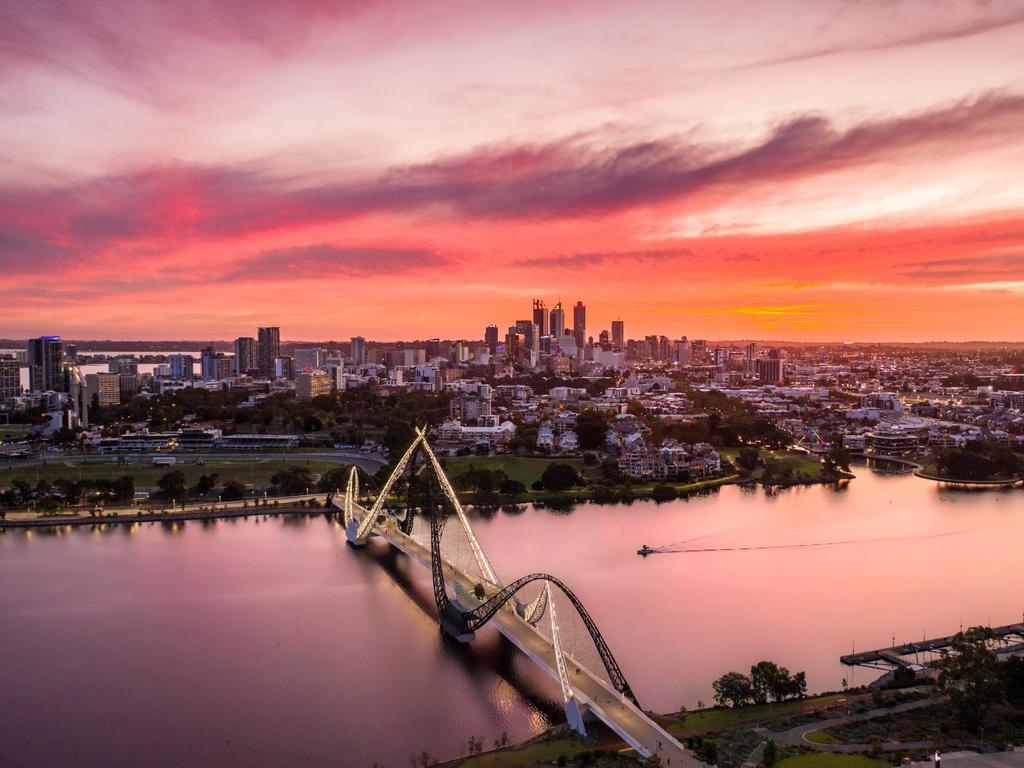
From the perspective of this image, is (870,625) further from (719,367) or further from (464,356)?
(464,356)

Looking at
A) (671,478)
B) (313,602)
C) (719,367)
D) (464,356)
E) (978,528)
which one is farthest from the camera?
(464,356)

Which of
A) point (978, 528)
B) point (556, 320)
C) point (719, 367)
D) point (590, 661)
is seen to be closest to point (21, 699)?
point (590, 661)

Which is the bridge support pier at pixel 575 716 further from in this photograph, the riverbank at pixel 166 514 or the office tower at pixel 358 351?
the office tower at pixel 358 351

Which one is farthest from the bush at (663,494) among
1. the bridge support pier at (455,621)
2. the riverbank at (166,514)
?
the bridge support pier at (455,621)

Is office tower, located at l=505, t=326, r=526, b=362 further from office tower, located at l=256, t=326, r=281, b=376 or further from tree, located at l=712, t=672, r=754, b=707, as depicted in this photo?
tree, located at l=712, t=672, r=754, b=707

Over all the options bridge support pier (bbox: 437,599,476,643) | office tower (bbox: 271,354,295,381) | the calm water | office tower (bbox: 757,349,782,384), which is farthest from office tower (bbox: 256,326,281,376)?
bridge support pier (bbox: 437,599,476,643)

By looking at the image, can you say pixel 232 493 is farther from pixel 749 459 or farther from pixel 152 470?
pixel 749 459
